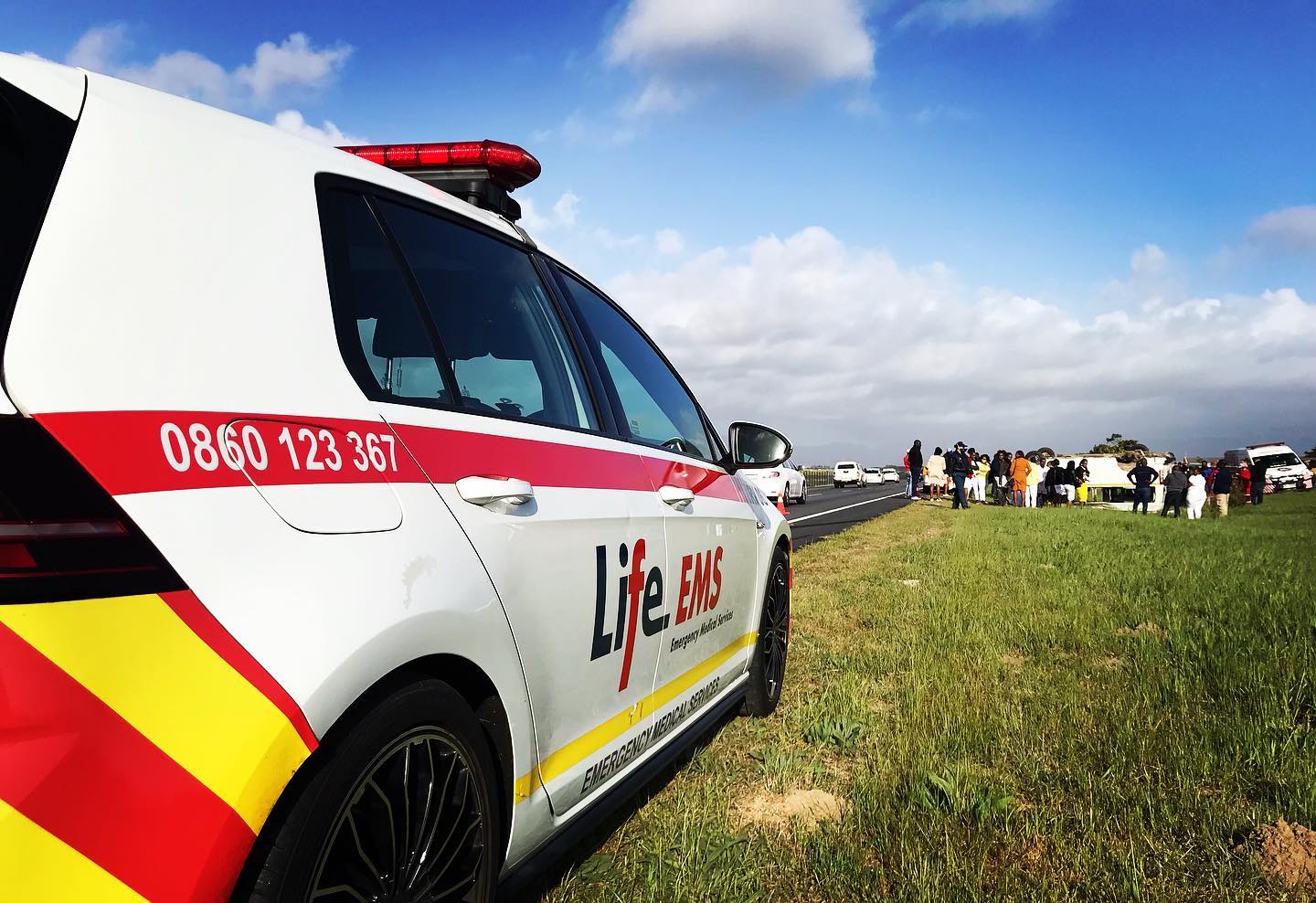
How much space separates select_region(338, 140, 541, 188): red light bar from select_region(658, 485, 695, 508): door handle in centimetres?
108

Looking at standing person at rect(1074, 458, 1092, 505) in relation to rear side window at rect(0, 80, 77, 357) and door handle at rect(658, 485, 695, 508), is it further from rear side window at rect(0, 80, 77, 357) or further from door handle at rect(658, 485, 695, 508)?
rear side window at rect(0, 80, 77, 357)

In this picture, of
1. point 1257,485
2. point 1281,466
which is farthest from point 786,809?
point 1281,466

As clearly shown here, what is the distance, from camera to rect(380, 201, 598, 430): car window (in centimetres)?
212

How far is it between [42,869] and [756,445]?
3.15 metres

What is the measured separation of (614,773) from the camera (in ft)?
8.00

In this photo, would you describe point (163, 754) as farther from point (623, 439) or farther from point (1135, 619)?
point (1135, 619)

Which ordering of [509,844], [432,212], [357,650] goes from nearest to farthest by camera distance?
[357,650] < [509,844] < [432,212]

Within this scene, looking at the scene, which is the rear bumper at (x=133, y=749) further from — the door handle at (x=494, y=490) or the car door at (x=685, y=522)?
the car door at (x=685, y=522)

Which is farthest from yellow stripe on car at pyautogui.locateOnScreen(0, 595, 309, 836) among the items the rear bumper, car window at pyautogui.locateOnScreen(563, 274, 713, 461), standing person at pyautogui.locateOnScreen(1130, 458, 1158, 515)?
standing person at pyautogui.locateOnScreen(1130, 458, 1158, 515)

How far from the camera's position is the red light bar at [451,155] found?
262 cm

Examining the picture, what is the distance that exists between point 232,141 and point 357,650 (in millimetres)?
945

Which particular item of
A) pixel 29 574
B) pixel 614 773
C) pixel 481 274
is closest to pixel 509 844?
pixel 614 773

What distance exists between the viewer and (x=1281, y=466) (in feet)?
139

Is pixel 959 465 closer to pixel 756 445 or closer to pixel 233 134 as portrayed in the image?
pixel 756 445
